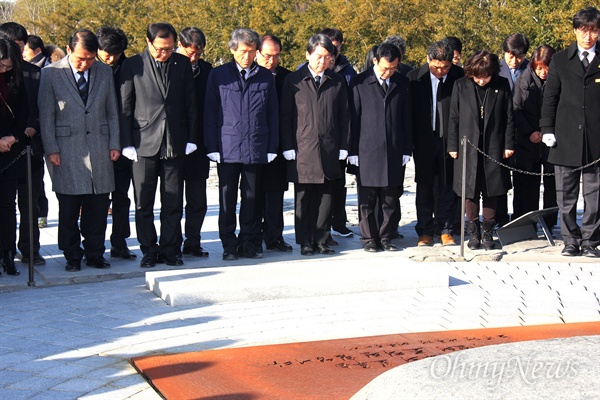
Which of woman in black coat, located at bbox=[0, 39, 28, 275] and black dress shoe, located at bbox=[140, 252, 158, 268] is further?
black dress shoe, located at bbox=[140, 252, 158, 268]

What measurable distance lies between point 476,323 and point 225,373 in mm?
2184

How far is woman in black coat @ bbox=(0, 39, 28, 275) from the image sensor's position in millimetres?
8680

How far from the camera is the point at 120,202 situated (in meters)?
9.73

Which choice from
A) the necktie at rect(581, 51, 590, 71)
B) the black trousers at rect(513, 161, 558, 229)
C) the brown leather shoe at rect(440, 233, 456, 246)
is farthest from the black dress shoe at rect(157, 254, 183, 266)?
the necktie at rect(581, 51, 590, 71)

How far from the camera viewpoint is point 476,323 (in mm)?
7113

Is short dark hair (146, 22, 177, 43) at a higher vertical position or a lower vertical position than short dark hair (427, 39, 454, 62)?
higher

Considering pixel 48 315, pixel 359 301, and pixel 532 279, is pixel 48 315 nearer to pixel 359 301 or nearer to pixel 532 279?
pixel 359 301

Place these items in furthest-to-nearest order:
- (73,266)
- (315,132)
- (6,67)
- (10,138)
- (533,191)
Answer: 1. (533,191)
2. (315,132)
3. (73,266)
4. (10,138)
5. (6,67)

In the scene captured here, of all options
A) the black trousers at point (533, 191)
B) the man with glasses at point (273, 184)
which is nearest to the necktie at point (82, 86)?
the man with glasses at point (273, 184)

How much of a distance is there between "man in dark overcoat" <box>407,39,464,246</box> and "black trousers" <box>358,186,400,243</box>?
44 centimetres

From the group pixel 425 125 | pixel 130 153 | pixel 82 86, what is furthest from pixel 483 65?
pixel 82 86

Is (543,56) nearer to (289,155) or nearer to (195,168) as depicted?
(289,155)

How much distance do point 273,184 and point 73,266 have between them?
2272 mm

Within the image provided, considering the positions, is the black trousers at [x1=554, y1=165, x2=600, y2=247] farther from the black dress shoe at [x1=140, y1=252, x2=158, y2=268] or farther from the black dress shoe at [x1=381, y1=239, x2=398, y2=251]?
the black dress shoe at [x1=140, y1=252, x2=158, y2=268]
